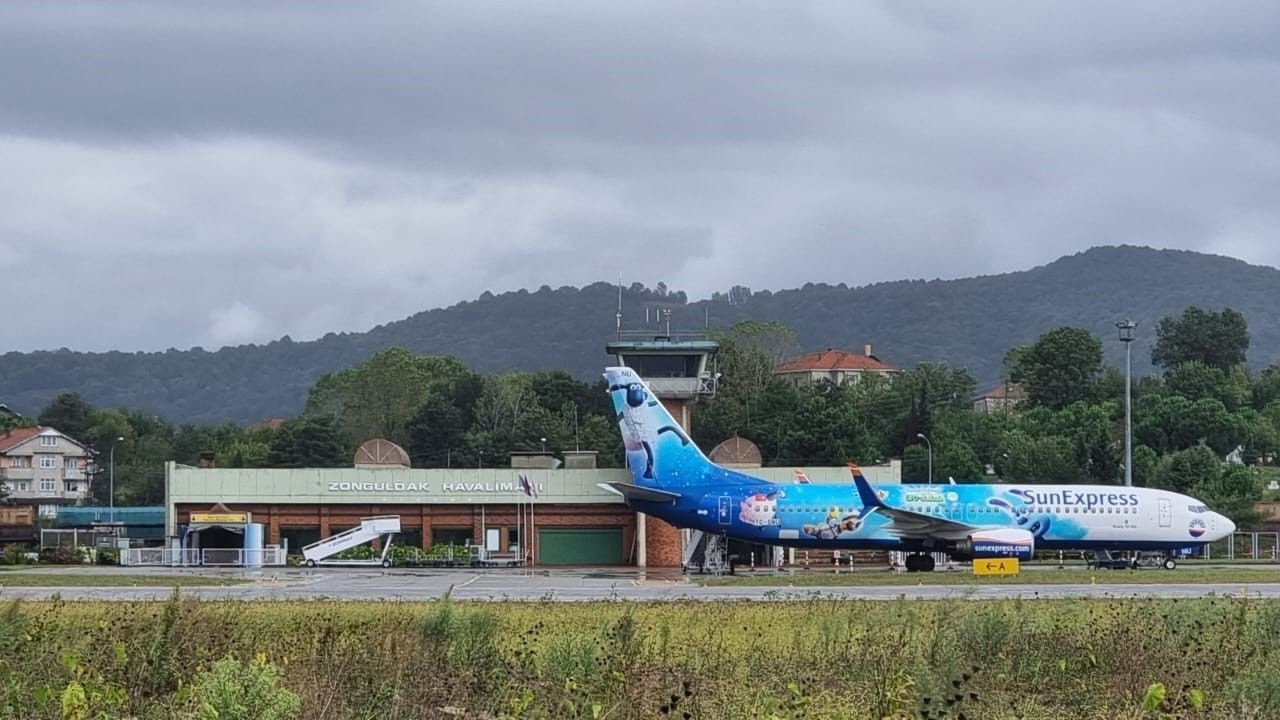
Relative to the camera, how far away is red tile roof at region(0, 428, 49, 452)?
17275 cm

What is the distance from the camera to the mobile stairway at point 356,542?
72.4 metres

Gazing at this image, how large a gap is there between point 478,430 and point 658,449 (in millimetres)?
94661

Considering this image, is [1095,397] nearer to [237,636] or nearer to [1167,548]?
[1167,548]

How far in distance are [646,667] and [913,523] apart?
40.0m

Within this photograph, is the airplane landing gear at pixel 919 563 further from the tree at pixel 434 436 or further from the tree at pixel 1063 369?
the tree at pixel 1063 369

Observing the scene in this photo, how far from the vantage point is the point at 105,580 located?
53656mm

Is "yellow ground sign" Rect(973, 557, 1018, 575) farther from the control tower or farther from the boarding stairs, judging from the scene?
the control tower

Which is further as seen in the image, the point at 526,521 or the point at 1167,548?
the point at 526,521

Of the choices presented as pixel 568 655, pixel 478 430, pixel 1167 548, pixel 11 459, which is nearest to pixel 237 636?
pixel 568 655

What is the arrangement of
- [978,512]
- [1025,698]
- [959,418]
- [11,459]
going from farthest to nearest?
[11,459], [959,418], [978,512], [1025,698]

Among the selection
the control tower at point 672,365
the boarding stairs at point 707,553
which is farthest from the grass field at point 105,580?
the control tower at point 672,365

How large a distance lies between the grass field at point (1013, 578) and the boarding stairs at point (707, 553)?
7747 mm

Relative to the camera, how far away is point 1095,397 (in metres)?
153

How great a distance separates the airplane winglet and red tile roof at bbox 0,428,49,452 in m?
Answer: 134
